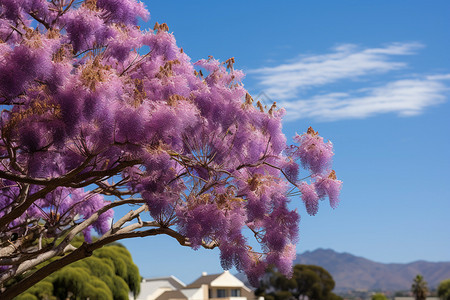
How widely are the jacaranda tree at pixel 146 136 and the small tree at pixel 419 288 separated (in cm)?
6004

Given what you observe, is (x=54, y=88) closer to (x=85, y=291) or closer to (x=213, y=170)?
(x=213, y=170)

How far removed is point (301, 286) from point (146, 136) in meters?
68.5

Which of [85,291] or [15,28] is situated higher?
[15,28]

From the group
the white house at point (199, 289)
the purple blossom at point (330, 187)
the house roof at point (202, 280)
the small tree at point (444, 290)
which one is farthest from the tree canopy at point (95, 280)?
the small tree at point (444, 290)

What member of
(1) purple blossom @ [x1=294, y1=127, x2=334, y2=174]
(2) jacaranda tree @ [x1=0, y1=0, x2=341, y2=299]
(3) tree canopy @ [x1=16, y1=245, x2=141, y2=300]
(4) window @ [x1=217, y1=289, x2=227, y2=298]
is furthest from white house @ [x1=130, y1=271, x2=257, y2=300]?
(1) purple blossom @ [x1=294, y1=127, x2=334, y2=174]

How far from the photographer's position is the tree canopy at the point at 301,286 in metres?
73.5

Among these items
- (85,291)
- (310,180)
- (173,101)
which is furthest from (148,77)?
(85,291)

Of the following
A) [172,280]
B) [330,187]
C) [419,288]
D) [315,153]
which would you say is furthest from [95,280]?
[419,288]

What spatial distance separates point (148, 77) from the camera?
1038 cm

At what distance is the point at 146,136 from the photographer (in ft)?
29.0

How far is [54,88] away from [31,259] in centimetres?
396

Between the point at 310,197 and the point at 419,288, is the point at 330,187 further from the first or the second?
the point at 419,288

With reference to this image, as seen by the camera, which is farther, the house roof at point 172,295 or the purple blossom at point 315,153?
the house roof at point 172,295

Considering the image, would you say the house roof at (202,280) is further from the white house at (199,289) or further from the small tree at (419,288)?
the small tree at (419,288)
